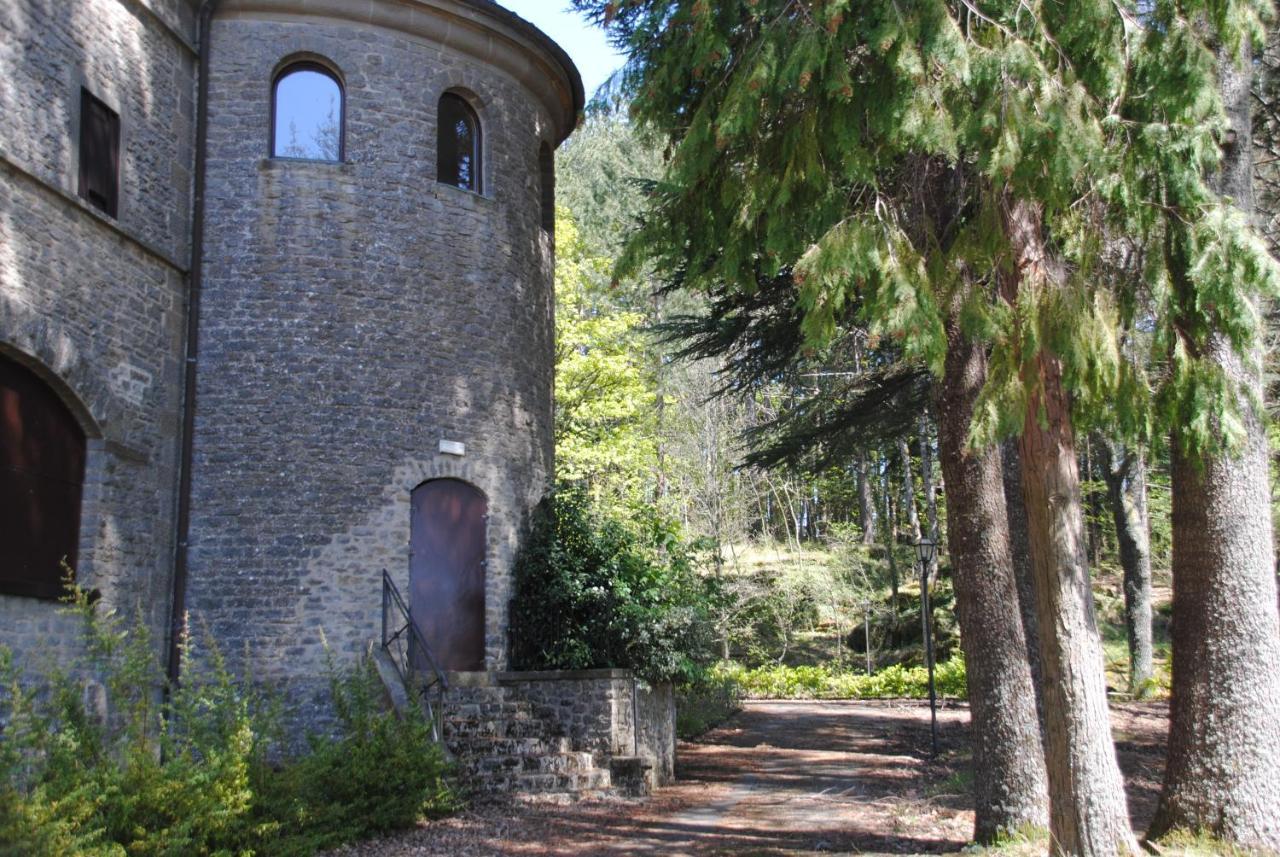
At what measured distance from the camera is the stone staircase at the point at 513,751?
11711 millimetres

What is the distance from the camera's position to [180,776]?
772cm

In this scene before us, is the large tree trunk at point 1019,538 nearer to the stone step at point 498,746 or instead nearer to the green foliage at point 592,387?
the stone step at point 498,746

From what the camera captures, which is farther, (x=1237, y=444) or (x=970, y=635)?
(x=970, y=635)

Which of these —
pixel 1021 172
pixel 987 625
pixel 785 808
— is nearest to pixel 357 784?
pixel 785 808

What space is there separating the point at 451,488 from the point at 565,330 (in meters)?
11.6

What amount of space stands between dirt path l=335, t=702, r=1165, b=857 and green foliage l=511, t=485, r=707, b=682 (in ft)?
5.38

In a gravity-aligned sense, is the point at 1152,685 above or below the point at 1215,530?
below

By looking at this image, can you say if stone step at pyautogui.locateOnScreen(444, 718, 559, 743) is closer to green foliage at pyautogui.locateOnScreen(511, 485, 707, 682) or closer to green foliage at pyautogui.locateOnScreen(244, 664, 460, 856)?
green foliage at pyautogui.locateOnScreen(511, 485, 707, 682)

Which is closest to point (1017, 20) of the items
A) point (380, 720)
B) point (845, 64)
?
point (845, 64)

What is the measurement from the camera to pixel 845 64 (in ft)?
24.6

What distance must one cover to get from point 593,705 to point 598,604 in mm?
1426

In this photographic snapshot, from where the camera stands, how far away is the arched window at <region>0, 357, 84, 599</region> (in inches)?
379

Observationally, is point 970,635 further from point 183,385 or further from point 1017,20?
point 183,385

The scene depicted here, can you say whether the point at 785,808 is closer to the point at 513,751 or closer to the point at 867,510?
the point at 513,751
